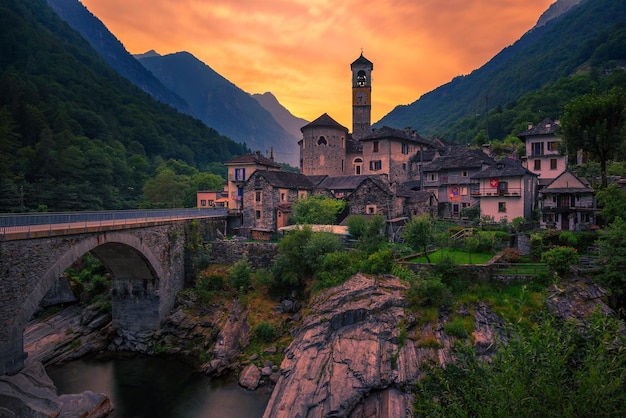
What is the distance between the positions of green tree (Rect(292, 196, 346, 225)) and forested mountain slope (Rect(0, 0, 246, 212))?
3298 cm

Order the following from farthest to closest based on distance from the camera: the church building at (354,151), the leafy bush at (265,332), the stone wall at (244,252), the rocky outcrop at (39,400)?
the church building at (354,151) < the stone wall at (244,252) < the leafy bush at (265,332) < the rocky outcrop at (39,400)

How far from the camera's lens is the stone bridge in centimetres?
1770

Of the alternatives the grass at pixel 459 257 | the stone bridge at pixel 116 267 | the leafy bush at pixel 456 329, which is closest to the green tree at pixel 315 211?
the stone bridge at pixel 116 267

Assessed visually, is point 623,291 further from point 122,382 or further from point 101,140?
point 101,140

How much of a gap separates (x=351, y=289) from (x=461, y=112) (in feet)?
480

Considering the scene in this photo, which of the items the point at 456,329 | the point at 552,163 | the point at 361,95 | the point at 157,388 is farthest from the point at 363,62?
the point at 157,388

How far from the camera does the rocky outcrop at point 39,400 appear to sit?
16828 millimetres

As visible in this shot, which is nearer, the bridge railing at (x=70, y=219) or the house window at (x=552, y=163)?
the bridge railing at (x=70, y=219)

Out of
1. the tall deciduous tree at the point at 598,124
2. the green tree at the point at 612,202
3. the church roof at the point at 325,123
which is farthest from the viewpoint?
the church roof at the point at 325,123

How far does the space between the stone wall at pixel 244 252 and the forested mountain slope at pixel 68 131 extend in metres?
26.9

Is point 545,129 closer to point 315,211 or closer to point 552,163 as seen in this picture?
point 552,163

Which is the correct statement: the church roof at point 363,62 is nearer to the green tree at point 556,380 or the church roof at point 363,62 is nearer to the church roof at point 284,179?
the church roof at point 284,179

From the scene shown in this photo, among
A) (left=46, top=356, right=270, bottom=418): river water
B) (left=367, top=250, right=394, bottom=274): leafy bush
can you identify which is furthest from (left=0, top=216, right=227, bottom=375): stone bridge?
(left=367, top=250, right=394, bottom=274): leafy bush

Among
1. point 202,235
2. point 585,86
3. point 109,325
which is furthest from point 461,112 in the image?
point 109,325
